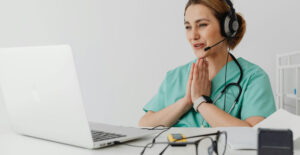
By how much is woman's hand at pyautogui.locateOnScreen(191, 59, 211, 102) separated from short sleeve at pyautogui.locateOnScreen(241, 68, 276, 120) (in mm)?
154

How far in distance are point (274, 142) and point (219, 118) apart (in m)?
0.72

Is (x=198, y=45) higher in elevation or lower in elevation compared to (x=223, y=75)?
higher

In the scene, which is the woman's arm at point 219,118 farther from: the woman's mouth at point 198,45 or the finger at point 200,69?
the woman's mouth at point 198,45

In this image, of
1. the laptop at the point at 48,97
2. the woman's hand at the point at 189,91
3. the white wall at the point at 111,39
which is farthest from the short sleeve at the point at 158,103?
the white wall at the point at 111,39

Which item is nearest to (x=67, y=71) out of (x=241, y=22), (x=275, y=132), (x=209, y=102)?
(x=275, y=132)

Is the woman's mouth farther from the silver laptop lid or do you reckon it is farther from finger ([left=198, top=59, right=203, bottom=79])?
the silver laptop lid

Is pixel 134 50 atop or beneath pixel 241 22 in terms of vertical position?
beneath

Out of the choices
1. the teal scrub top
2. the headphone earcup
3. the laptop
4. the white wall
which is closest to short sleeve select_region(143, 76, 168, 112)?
the teal scrub top

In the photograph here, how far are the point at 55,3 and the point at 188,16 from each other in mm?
1440

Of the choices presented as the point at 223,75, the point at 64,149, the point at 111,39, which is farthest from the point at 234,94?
the point at 111,39

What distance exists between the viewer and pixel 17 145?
2.77 ft

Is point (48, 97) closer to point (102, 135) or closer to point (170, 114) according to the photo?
point (102, 135)

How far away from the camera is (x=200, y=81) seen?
4.35 feet

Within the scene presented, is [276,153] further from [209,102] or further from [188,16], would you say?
[188,16]
